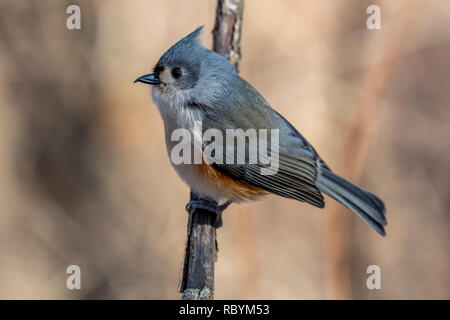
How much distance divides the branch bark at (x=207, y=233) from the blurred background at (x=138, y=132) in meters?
1.04

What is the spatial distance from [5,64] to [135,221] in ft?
5.54

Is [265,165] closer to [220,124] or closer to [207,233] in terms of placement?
[220,124]

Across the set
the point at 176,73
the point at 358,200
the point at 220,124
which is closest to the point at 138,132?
the point at 176,73

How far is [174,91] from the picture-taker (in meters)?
2.92

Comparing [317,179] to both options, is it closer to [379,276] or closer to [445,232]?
[379,276]

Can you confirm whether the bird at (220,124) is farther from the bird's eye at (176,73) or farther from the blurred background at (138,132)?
the blurred background at (138,132)

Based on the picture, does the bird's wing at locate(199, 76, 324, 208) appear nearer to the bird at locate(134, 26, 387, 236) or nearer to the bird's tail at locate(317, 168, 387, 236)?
the bird at locate(134, 26, 387, 236)

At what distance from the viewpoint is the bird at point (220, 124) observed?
2846 mm

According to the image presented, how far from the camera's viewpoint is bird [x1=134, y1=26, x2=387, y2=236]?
9.34 ft

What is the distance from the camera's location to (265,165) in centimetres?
293

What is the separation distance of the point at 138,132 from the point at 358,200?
2.11 metres

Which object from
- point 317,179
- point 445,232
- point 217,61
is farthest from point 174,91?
point 445,232

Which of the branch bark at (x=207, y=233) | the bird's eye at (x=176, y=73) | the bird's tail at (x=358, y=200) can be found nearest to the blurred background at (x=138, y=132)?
the branch bark at (x=207, y=233)
